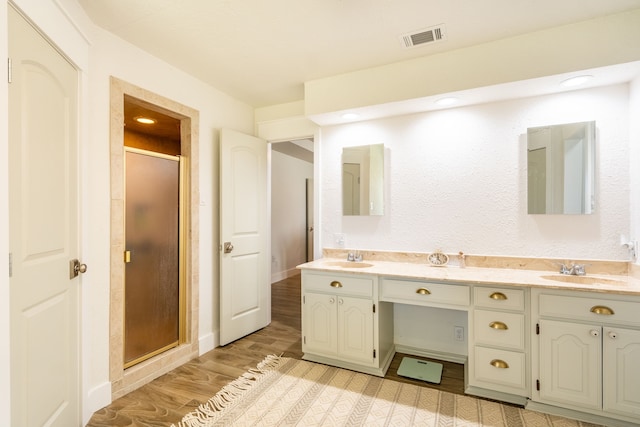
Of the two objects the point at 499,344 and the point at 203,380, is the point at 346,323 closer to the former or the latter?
the point at 499,344

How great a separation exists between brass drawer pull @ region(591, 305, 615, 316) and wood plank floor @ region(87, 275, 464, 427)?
3.31ft

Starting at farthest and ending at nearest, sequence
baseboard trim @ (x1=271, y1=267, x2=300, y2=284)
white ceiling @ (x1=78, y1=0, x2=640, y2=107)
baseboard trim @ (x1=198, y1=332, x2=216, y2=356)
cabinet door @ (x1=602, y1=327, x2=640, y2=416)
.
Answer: baseboard trim @ (x1=271, y1=267, x2=300, y2=284)
baseboard trim @ (x1=198, y1=332, x2=216, y2=356)
white ceiling @ (x1=78, y1=0, x2=640, y2=107)
cabinet door @ (x1=602, y1=327, x2=640, y2=416)

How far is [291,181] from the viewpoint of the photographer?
619 cm

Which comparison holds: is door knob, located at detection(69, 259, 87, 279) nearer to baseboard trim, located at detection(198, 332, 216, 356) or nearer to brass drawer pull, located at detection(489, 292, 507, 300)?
baseboard trim, located at detection(198, 332, 216, 356)

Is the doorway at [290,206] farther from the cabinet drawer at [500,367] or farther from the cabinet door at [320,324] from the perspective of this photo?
the cabinet drawer at [500,367]

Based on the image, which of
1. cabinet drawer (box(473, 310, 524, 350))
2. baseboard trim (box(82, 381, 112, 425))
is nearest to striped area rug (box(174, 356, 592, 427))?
cabinet drawer (box(473, 310, 524, 350))

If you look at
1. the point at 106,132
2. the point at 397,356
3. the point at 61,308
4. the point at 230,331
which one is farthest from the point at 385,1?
the point at 230,331

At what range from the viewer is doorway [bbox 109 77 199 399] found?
6.79 ft

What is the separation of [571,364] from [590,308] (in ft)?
1.21

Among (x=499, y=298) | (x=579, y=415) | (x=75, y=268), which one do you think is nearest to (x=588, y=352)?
(x=579, y=415)

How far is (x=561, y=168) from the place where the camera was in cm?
227

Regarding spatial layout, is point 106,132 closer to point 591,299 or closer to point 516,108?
point 516,108

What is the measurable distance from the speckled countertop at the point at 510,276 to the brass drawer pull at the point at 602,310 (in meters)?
Result: 0.11

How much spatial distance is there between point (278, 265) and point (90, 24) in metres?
4.50
